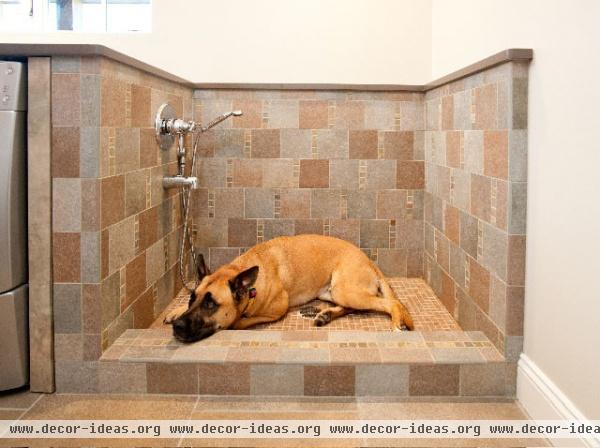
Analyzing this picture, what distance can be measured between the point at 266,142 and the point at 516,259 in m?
1.86

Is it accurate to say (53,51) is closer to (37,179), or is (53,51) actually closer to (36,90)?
(36,90)

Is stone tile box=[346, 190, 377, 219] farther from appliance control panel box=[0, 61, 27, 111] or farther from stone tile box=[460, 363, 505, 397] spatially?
appliance control panel box=[0, 61, 27, 111]

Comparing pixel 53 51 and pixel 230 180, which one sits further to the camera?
pixel 230 180

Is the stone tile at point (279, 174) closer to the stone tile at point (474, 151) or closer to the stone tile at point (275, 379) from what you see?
the stone tile at point (474, 151)

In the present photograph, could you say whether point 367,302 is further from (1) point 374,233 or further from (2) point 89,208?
(2) point 89,208

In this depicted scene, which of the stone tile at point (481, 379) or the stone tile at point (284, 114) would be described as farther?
the stone tile at point (284, 114)

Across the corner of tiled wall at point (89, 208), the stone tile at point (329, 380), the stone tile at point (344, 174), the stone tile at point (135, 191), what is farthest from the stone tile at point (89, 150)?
the stone tile at point (344, 174)

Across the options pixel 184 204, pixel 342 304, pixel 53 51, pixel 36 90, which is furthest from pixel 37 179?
pixel 342 304

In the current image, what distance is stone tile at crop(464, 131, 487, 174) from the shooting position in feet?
8.09

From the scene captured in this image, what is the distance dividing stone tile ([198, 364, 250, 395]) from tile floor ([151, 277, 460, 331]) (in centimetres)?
55

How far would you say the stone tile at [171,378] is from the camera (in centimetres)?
218

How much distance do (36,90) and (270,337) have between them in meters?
1.26

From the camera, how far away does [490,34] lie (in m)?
2.65

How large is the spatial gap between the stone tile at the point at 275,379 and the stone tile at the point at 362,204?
1619mm
